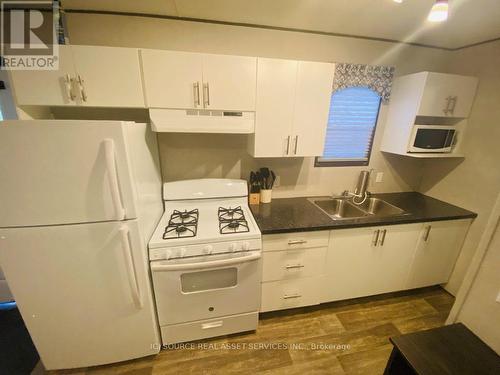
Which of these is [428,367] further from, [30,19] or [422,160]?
[30,19]

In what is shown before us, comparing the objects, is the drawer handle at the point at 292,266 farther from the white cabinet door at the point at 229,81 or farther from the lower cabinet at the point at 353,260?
the white cabinet door at the point at 229,81

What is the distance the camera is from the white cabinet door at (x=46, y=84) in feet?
4.18

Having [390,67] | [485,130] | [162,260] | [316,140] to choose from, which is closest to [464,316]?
[316,140]

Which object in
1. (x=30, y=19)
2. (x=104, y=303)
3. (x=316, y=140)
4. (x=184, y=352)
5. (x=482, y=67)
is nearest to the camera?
(x=104, y=303)

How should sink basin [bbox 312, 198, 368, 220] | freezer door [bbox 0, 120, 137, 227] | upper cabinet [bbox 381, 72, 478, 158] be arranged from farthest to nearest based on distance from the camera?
sink basin [bbox 312, 198, 368, 220]
upper cabinet [bbox 381, 72, 478, 158]
freezer door [bbox 0, 120, 137, 227]

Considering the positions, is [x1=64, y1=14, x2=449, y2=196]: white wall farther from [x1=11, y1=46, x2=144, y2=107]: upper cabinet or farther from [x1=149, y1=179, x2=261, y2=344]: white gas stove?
[x1=149, y1=179, x2=261, y2=344]: white gas stove

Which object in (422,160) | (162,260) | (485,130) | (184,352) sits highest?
(485,130)

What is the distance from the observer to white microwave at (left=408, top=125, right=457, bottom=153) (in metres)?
1.89

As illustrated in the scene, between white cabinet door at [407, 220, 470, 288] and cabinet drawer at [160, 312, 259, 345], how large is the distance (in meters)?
1.63

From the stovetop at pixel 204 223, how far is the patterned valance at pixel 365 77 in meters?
1.47

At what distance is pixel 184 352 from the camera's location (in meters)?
1.56

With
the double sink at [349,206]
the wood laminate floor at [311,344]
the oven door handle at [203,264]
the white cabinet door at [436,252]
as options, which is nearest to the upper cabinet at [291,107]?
the double sink at [349,206]

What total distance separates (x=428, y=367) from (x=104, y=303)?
1.80 metres

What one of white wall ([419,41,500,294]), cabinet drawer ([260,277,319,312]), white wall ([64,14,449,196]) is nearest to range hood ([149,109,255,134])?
white wall ([64,14,449,196])
